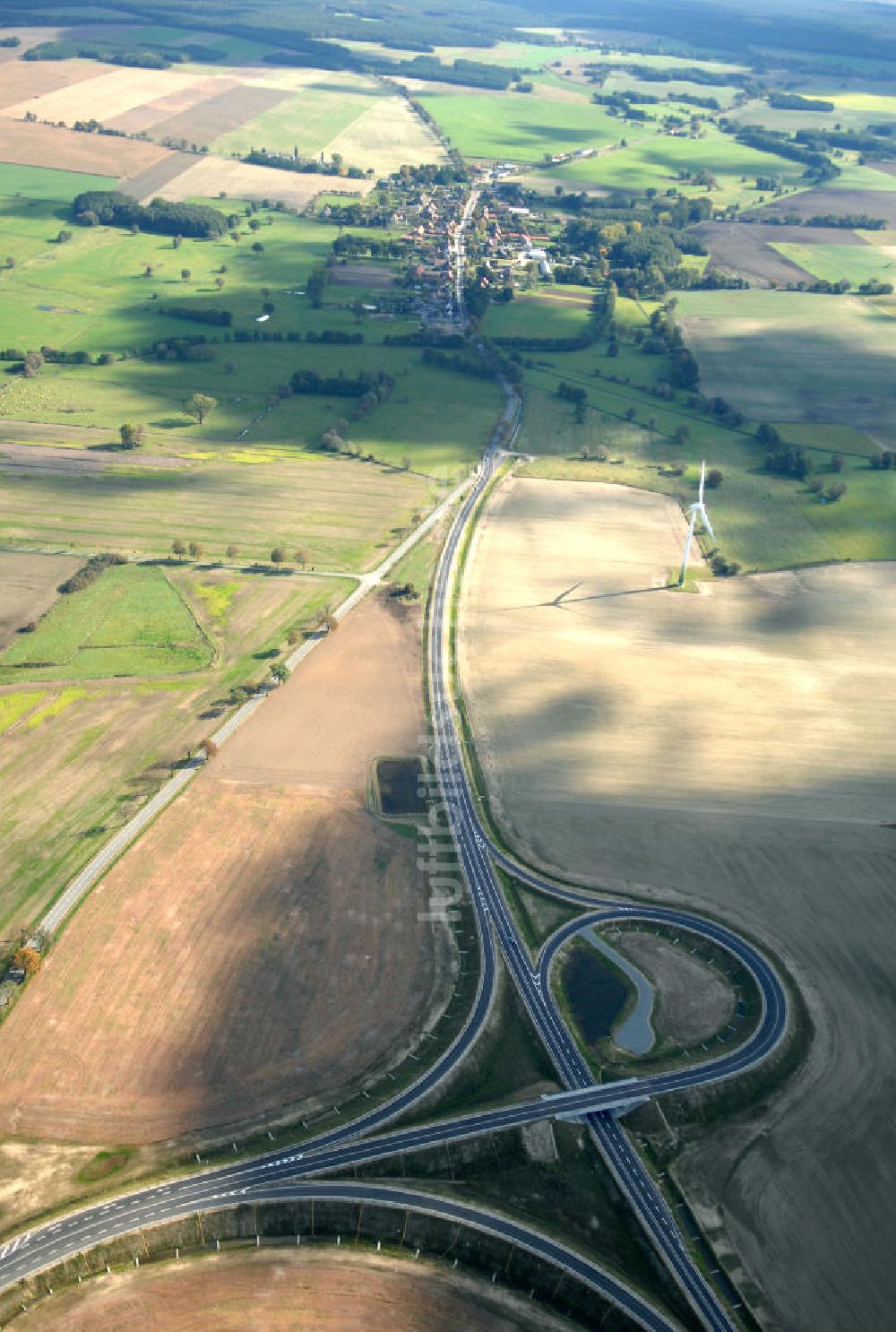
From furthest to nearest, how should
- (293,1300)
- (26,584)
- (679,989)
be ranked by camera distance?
1. (26,584)
2. (679,989)
3. (293,1300)

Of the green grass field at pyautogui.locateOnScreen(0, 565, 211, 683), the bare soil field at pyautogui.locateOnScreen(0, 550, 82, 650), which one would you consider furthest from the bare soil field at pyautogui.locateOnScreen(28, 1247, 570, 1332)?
the bare soil field at pyautogui.locateOnScreen(0, 550, 82, 650)

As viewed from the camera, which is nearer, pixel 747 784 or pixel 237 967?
pixel 237 967

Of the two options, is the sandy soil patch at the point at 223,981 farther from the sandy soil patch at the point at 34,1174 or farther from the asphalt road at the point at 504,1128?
the asphalt road at the point at 504,1128

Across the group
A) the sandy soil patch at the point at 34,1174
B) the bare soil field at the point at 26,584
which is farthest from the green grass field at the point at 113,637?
the sandy soil patch at the point at 34,1174

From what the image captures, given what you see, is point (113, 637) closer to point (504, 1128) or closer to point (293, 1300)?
point (504, 1128)

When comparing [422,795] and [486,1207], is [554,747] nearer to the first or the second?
[422,795]

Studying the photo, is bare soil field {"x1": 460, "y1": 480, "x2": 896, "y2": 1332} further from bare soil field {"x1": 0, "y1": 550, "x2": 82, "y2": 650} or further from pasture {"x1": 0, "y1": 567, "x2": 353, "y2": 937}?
bare soil field {"x1": 0, "y1": 550, "x2": 82, "y2": 650}

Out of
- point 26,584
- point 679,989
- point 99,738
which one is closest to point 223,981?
point 99,738

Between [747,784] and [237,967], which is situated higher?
[747,784]
